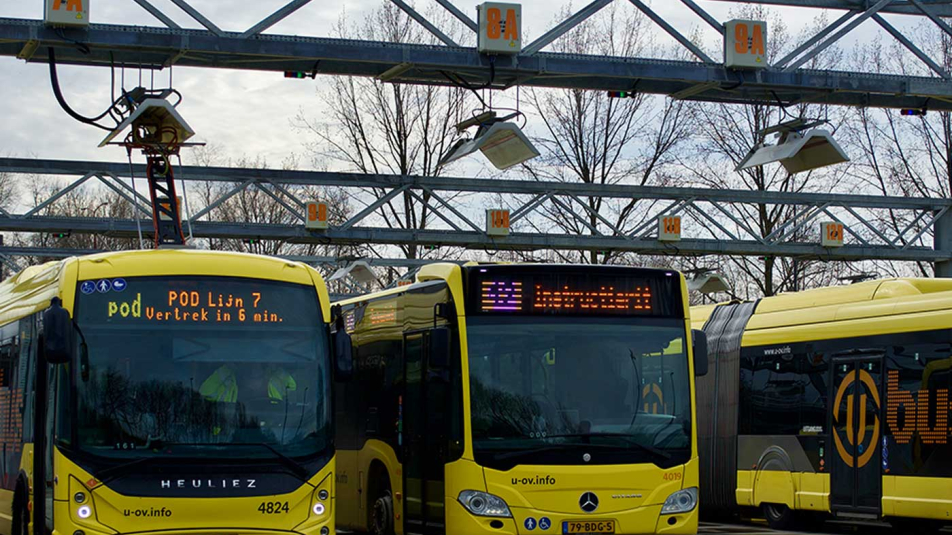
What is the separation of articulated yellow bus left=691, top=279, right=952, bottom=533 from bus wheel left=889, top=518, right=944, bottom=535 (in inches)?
1.3

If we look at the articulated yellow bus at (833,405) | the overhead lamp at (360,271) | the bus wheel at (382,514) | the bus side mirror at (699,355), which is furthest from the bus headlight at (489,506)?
the overhead lamp at (360,271)

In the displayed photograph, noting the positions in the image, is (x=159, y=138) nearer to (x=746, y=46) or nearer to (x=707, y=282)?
(x=746, y=46)

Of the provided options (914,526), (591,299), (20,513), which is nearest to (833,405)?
(914,526)

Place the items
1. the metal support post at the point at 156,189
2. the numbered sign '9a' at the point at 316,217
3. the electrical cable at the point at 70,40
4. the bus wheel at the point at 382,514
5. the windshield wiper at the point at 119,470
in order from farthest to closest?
the numbered sign '9a' at the point at 316,217 < the metal support post at the point at 156,189 < the bus wheel at the point at 382,514 < the electrical cable at the point at 70,40 < the windshield wiper at the point at 119,470

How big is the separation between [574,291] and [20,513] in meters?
5.13

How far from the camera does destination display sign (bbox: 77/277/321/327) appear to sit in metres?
10.7

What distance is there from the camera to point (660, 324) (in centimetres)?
1228

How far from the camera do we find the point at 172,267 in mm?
11031

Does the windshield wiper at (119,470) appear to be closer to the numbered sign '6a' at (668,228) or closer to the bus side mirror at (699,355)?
the bus side mirror at (699,355)

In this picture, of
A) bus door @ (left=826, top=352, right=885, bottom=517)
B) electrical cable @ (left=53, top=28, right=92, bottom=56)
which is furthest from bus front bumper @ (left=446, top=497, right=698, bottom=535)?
electrical cable @ (left=53, top=28, right=92, bottom=56)

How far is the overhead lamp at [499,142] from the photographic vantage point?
14914 mm

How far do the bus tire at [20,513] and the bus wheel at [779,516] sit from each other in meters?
9.11

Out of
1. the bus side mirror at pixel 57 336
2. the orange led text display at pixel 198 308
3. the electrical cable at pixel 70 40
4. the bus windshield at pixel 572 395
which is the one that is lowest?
the bus windshield at pixel 572 395

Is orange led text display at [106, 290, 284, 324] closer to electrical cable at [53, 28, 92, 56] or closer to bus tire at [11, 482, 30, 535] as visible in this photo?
bus tire at [11, 482, 30, 535]
